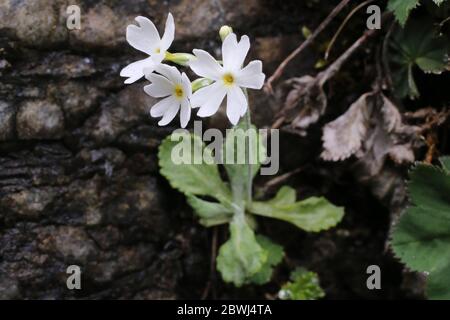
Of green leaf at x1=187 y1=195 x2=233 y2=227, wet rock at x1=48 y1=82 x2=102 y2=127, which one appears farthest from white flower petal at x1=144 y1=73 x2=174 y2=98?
green leaf at x1=187 y1=195 x2=233 y2=227

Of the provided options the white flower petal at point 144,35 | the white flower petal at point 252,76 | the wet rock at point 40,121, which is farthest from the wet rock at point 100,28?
the white flower petal at point 252,76

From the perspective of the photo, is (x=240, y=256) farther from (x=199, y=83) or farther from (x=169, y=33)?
(x=169, y=33)

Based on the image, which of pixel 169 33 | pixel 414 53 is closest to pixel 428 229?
pixel 414 53

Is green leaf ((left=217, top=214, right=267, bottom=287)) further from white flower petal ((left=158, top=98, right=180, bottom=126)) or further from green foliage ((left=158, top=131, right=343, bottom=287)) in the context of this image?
white flower petal ((left=158, top=98, right=180, bottom=126))

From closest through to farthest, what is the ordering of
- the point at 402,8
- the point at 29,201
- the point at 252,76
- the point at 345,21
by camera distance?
the point at 252,76
the point at 402,8
the point at 29,201
the point at 345,21

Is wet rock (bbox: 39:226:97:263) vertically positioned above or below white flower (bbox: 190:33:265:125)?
below

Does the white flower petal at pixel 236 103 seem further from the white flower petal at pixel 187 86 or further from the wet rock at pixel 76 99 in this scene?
the wet rock at pixel 76 99
